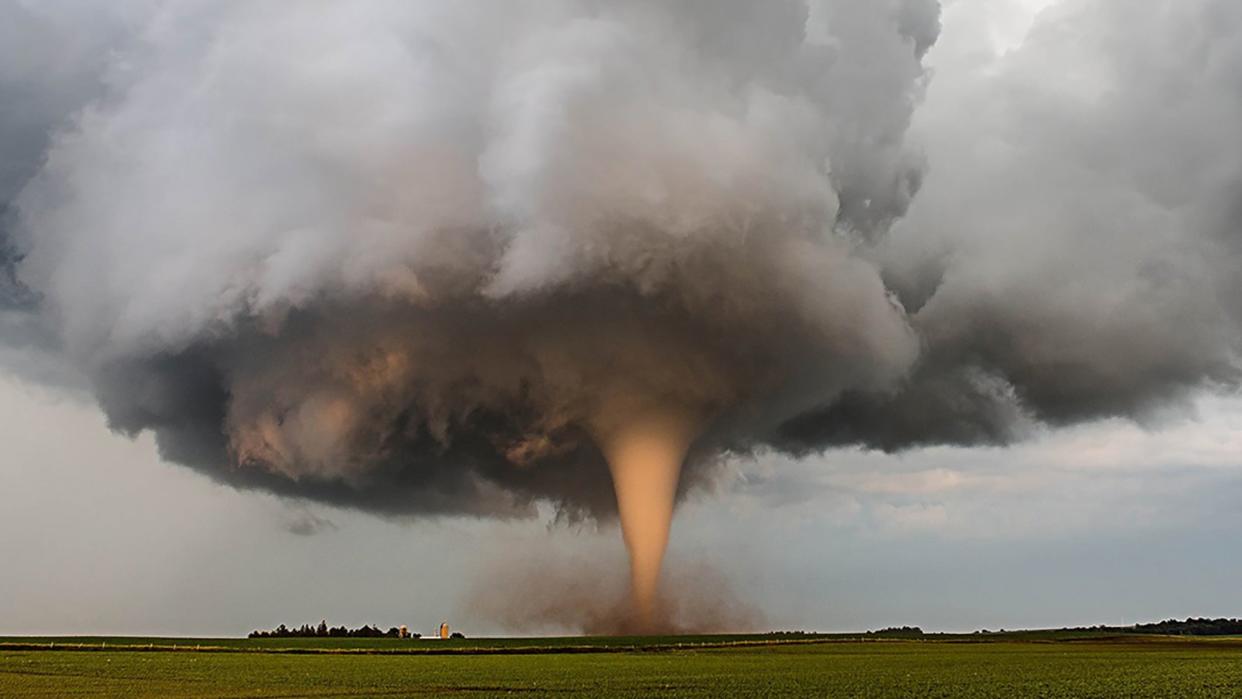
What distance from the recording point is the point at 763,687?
51844 mm

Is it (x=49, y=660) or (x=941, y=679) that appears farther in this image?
(x=49, y=660)

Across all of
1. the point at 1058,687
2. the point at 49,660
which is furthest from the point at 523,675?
the point at 49,660

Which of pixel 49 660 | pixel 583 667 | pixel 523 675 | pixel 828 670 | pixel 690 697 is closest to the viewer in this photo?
pixel 690 697

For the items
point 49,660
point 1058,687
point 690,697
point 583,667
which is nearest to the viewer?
point 690,697

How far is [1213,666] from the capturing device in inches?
2862

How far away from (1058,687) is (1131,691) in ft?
12.7

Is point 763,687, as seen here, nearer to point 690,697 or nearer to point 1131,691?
point 690,697

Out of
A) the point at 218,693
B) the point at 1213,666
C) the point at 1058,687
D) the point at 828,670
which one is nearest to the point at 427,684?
the point at 218,693

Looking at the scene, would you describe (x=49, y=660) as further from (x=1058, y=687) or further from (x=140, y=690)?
(x=1058, y=687)

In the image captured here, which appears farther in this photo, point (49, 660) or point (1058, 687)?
point (49, 660)

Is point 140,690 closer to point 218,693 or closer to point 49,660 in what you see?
point 218,693

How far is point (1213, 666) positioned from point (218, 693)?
215 feet

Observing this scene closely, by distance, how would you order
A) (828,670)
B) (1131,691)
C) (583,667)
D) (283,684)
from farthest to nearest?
(583,667), (828,670), (283,684), (1131,691)

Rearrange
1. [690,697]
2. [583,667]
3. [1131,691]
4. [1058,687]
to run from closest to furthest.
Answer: [690,697] → [1131,691] → [1058,687] → [583,667]
